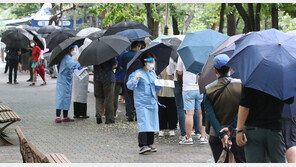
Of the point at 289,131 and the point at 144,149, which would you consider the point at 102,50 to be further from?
the point at 289,131

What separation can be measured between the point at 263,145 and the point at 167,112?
5481mm

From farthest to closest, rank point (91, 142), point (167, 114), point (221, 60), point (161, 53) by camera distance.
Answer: point (167, 114)
point (161, 53)
point (91, 142)
point (221, 60)

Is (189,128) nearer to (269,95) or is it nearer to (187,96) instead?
(187,96)

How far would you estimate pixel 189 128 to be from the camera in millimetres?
9438

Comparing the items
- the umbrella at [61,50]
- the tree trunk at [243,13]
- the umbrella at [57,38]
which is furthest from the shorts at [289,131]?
the tree trunk at [243,13]

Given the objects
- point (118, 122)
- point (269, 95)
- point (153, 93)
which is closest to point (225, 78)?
point (269, 95)

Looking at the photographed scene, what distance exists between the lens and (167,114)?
1048cm

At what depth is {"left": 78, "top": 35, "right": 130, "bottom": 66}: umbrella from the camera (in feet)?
36.6

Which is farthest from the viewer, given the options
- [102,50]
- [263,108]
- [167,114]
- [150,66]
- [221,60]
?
[102,50]

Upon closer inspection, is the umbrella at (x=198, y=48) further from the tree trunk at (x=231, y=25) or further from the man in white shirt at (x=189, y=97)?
the tree trunk at (x=231, y=25)

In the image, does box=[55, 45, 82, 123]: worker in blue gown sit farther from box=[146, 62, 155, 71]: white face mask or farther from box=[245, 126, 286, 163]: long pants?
box=[245, 126, 286, 163]: long pants

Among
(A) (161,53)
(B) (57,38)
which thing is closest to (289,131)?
(A) (161,53)

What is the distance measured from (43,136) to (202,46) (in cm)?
387

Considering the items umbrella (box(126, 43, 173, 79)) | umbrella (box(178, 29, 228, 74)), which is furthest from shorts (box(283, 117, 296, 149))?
umbrella (box(126, 43, 173, 79))
